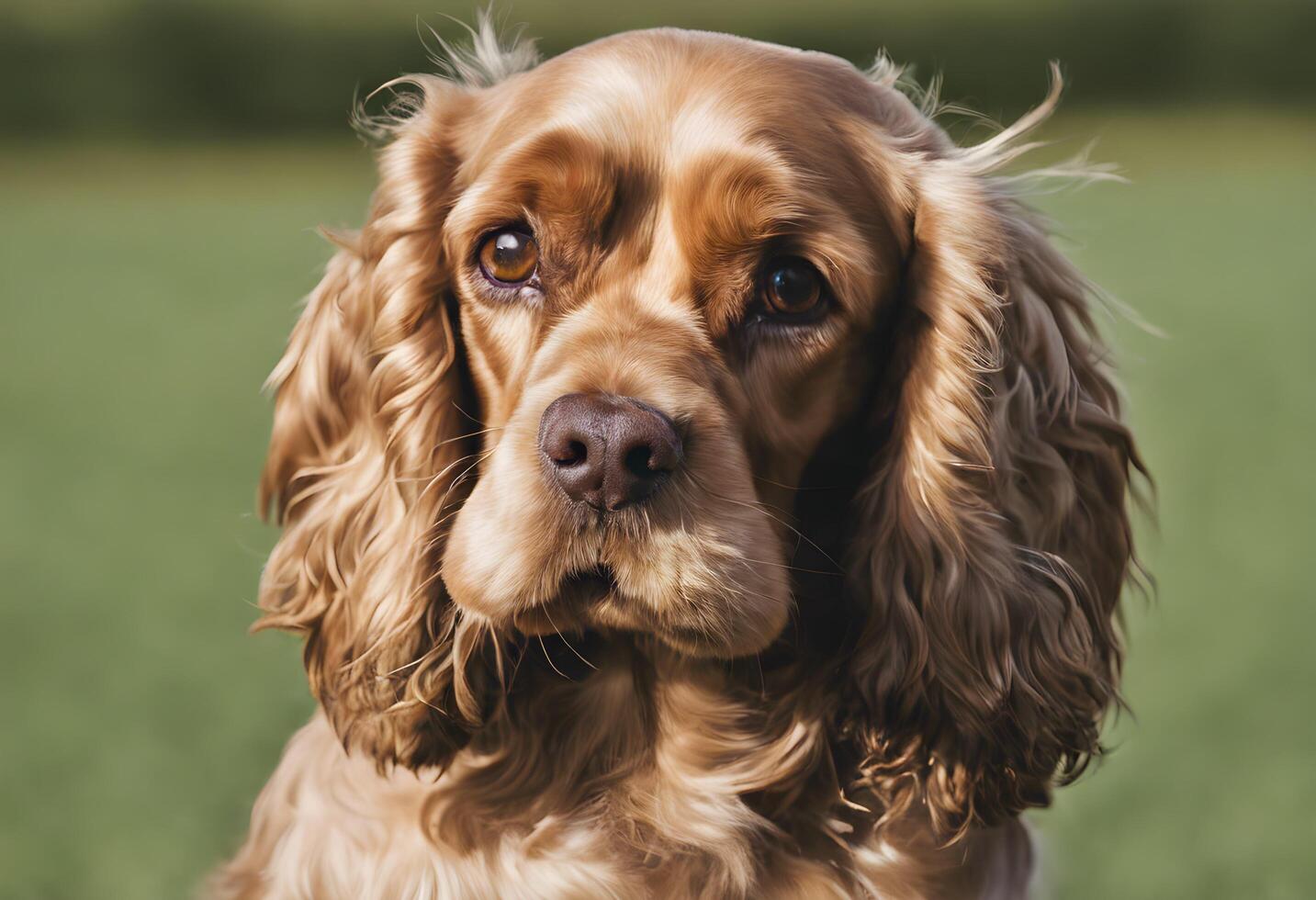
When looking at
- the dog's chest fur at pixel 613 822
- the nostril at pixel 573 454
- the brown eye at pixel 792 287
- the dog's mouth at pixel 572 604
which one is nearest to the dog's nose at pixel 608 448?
the nostril at pixel 573 454

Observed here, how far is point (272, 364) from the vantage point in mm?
8758

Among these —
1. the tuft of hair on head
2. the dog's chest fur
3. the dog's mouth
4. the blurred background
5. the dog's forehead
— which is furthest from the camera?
the blurred background

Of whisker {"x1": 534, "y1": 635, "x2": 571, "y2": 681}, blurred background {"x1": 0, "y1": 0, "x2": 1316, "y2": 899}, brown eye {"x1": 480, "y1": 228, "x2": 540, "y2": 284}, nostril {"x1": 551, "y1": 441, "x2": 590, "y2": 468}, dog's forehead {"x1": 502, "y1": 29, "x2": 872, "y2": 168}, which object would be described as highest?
dog's forehead {"x1": 502, "y1": 29, "x2": 872, "y2": 168}

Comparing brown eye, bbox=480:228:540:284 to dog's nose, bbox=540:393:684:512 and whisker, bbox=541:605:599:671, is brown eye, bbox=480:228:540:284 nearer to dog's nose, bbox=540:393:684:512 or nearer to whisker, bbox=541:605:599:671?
dog's nose, bbox=540:393:684:512

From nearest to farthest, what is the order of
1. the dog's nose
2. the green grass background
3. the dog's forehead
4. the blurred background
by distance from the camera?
1. the dog's nose
2. the dog's forehead
3. the green grass background
4. the blurred background

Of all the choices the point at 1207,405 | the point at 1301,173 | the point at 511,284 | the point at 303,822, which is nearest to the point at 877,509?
the point at 511,284

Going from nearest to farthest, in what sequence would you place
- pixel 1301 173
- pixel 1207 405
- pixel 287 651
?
1. pixel 287 651
2. pixel 1207 405
3. pixel 1301 173

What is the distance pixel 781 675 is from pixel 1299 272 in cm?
1035

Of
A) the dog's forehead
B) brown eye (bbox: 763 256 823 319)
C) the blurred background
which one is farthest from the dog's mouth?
the blurred background

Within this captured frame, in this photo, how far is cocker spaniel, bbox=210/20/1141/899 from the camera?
214 cm

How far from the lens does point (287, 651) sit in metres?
4.78

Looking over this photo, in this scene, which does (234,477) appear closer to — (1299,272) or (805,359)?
(805,359)

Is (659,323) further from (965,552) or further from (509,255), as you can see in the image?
(965,552)

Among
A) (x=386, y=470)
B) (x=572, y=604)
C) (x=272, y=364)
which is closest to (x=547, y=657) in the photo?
(x=572, y=604)
